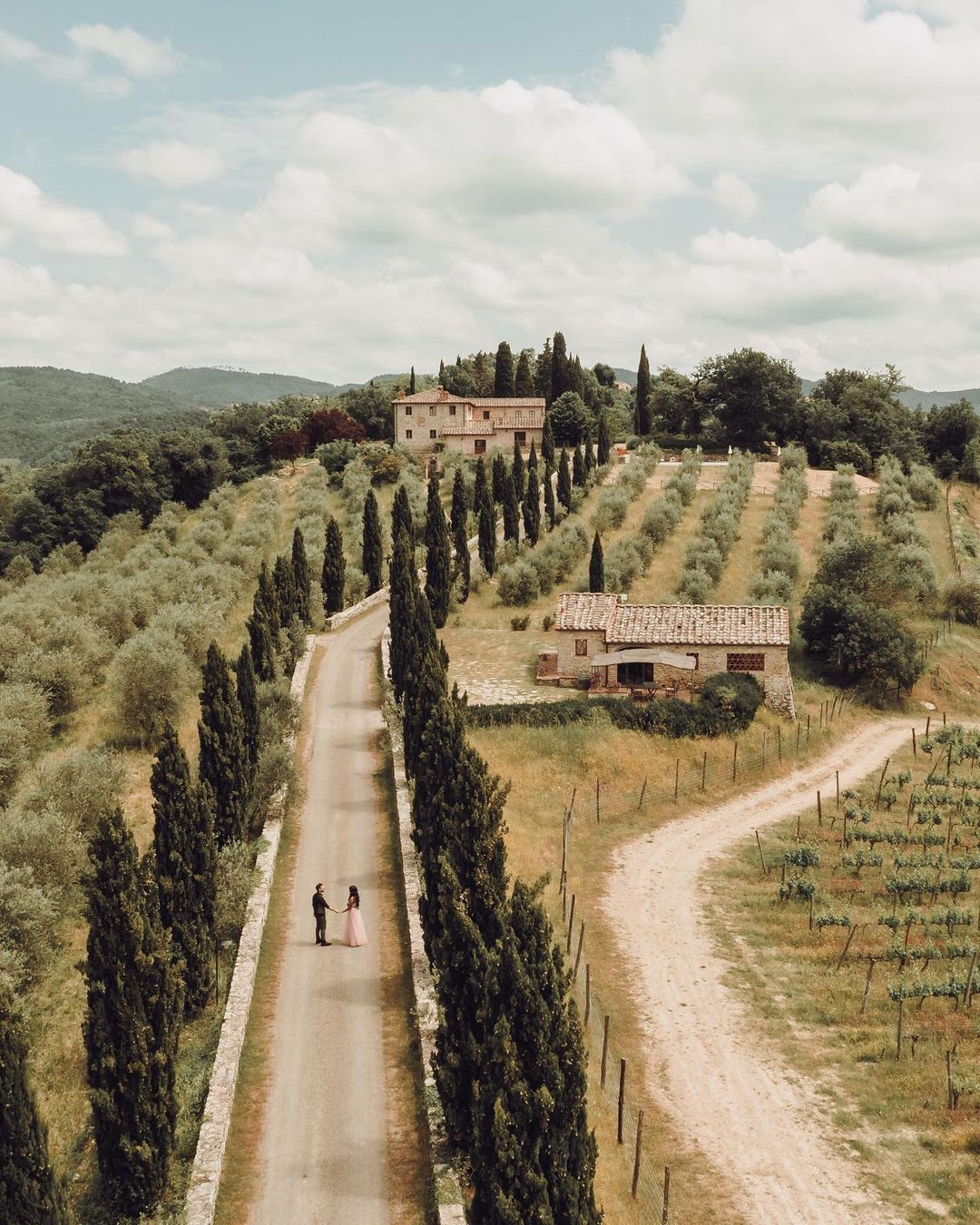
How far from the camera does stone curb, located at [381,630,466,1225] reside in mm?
14000

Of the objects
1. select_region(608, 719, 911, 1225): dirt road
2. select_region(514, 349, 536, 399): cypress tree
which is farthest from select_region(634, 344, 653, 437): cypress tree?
select_region(608, 719, 911, 1225): dirt road

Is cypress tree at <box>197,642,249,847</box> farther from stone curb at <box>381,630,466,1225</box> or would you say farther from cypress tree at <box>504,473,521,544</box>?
cypress tree at <box>504,473,521,544</box>

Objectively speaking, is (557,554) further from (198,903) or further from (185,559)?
(198,903)

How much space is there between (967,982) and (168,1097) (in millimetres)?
17195

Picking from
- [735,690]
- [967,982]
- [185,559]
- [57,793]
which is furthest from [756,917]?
[185,559]

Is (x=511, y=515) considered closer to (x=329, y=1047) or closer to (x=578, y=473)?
(x=578, y=473)

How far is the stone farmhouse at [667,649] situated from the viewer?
40.3 m

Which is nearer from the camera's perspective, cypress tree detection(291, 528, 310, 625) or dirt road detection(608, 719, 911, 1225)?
dirt road detection(608, 719, 911, 1225)

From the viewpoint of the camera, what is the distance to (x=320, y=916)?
21203 mm

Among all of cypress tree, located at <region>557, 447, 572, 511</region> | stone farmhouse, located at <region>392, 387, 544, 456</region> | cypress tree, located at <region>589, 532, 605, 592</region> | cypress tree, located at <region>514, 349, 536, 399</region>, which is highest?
cypress tree, located at <region>514, 349, 536, 399</region>

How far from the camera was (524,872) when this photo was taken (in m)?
27.1

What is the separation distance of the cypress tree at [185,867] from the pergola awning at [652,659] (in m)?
22.9

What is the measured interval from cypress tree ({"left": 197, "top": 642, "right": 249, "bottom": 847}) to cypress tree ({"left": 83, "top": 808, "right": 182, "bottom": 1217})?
8.84m

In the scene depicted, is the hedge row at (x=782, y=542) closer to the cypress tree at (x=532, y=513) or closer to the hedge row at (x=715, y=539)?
the hedge row at (x=715, y=539)
